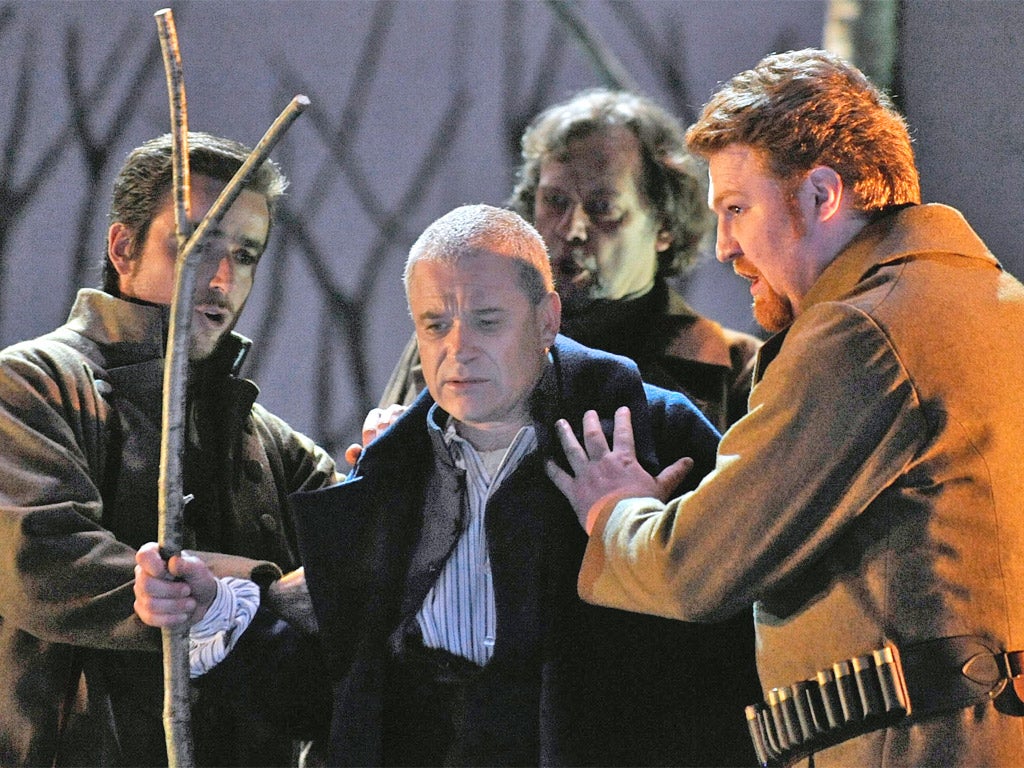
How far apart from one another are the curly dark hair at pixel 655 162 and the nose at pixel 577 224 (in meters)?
0.22

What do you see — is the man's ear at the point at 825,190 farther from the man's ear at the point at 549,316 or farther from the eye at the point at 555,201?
the eye at the point at 555,201

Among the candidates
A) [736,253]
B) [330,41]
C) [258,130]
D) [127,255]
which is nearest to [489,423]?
[736,253]

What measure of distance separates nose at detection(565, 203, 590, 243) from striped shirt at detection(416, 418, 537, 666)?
119 centimetres

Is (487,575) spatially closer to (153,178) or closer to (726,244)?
(726,244)

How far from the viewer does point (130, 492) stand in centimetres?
262

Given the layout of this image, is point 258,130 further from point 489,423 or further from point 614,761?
point 614,761

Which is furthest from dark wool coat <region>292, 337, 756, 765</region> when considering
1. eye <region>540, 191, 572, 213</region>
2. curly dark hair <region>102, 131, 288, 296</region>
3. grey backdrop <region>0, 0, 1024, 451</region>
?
grey backdrop <region>0, 0, 1024, 451</region>

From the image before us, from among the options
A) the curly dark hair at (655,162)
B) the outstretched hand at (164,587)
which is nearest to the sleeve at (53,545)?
the outstretched hand at (164,587)

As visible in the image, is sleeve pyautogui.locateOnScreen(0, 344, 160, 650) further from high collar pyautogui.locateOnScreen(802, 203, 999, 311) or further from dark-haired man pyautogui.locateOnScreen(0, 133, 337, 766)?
high collar pyautogui.locateOnScreen(802, 203, 999, 311)

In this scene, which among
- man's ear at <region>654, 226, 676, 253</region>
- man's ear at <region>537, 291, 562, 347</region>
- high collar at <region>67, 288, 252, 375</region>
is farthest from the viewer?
man's ear at <region>654, 226, 676, 253</region>

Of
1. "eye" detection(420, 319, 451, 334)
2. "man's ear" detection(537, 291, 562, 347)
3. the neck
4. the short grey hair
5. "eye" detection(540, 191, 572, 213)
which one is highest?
the short grey hair

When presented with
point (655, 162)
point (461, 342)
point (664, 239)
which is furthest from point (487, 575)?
point (655, 162)

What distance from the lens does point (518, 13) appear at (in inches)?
183

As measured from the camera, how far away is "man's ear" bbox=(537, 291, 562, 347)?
2395mm
